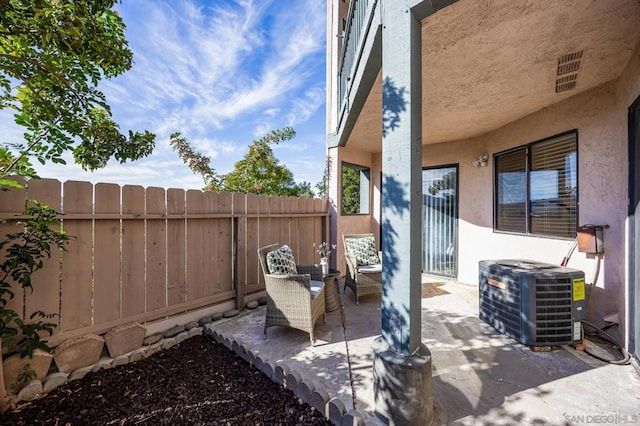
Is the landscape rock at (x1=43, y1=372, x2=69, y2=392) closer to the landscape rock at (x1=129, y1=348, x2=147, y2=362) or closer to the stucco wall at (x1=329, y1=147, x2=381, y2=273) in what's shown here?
the landscape rock at (x1=129, y1=348, x2=147, y2=362)

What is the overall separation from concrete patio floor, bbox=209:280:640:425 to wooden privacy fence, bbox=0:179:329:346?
2.31ft

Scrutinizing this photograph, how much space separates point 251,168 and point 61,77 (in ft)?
18.4

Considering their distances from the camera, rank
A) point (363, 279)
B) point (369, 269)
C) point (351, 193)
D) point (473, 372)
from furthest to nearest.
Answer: point (351, 193)
point (369, 269)
point (363, 279)
point (473, 372)

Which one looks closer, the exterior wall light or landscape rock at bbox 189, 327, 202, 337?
landscape rock at bbox 189, 327, 202, 337

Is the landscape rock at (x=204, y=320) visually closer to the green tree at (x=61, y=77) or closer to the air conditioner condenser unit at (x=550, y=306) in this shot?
the green tree at (x=61, y=77)

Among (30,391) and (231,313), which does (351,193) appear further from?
(30,391)

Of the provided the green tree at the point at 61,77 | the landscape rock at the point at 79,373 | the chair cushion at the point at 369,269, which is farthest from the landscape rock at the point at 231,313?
the green tree at the point at 61,77

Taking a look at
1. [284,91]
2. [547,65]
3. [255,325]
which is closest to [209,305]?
[255,325]

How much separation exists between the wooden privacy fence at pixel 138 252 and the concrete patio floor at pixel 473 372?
27.8 inches

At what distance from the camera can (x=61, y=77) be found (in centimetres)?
212

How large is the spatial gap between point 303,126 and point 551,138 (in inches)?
270

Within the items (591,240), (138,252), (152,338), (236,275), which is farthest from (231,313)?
(591,240)

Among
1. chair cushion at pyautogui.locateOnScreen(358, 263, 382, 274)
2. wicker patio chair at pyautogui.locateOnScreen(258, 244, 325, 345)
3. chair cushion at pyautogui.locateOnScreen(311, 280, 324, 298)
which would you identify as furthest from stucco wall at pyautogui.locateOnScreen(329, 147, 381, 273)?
wicker patio chair at pyautogui.locateOnScreen(258, 244, 325, 345)

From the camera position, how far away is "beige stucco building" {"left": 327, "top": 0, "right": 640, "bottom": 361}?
203cm
